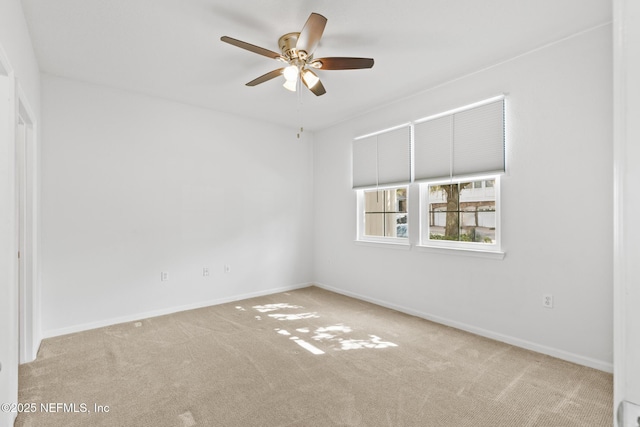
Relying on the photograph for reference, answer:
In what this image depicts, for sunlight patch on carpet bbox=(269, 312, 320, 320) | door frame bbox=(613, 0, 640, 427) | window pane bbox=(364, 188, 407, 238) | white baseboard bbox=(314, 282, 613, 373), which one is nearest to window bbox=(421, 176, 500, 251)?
window pane bbox=(364, 188, 407, 238)

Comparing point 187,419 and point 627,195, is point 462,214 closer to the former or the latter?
point 187,419

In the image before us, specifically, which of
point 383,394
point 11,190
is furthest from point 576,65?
point 11,190

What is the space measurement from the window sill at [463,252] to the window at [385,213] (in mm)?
490

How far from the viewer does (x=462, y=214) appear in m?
3.70

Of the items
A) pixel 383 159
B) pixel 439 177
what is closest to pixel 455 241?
pixel 439 177

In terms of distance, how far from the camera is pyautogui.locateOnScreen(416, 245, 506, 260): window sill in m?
3.25

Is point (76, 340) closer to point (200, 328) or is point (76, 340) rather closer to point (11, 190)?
point (200, 328)

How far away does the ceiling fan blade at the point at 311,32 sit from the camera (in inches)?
82.0

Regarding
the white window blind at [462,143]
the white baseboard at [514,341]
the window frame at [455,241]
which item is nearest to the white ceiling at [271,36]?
the white window blind at [462,143]

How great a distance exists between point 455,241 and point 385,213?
3.85 feet

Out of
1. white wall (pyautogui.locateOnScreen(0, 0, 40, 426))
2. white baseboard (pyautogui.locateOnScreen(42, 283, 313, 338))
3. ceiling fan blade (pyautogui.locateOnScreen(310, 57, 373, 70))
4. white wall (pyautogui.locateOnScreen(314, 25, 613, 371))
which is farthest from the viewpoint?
white baseboard (pyautogui.locateOnScreen(42, 283, 313, 338))

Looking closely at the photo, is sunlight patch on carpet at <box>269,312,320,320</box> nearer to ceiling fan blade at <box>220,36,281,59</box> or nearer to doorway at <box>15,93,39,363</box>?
doorway at <box>15,93,39,363</box>

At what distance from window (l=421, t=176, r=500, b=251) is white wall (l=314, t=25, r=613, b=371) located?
0.59ft

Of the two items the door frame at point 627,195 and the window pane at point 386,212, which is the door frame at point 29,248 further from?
the window pane at point 386,212
